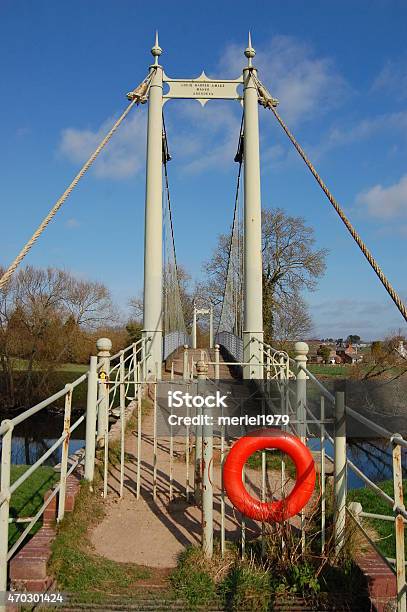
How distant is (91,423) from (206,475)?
4.19 ft

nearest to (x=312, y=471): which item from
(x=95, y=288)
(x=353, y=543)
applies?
(x=353, y=543)

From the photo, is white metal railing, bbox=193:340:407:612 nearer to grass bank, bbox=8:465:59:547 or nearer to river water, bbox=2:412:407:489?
grass bank, bbox=8:465:59:547

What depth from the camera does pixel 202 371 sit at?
3.30 metres

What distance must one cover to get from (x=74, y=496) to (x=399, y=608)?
217 cm

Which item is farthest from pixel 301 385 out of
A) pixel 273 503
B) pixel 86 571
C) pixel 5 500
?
pixel 5 500

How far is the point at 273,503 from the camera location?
297 centimetres

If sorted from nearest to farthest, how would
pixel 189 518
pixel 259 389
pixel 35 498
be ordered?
pixel 189 518 < pixel 35 498 < pixel 259 389

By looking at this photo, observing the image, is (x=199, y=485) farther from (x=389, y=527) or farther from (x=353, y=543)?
(x=389, y=527)

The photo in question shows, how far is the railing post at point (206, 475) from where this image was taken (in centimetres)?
302

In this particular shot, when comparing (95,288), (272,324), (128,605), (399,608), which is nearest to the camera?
(399,608)

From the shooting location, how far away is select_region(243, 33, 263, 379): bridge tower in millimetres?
8333

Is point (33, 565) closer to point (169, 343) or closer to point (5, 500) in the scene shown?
point (5, 500)

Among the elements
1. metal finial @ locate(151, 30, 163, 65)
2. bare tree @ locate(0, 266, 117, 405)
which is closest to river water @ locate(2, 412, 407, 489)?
bare tree @ locate(0, 266, 117, 405)

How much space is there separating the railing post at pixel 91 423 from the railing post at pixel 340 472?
195 cm
